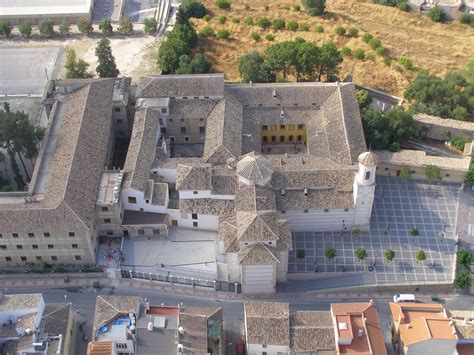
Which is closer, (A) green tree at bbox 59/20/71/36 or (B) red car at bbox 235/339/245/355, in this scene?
(B) red car at bbox 235/339/245/355

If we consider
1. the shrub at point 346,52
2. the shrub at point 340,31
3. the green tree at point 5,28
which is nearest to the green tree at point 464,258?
the shrub at point 346,52

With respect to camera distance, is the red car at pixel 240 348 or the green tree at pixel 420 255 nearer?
the red car at pixel 240 348

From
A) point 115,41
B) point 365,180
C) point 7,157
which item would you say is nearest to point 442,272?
point 365,180

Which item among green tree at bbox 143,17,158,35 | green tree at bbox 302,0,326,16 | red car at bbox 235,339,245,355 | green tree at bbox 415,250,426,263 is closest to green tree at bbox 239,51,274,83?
green tree at bbox 143,17,158,35

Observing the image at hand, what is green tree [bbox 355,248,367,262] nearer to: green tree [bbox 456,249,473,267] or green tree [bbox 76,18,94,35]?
green tree [bbox 456,249,473,267]

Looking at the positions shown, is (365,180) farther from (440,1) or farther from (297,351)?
(440,1)

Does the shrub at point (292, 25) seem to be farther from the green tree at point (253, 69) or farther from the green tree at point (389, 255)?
the green tree at point (389, 255)
